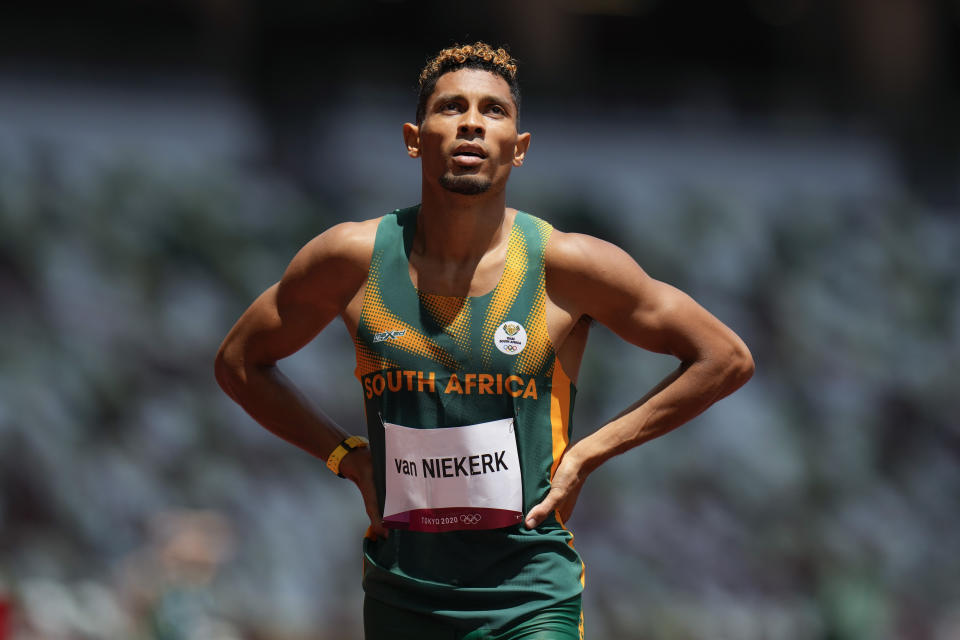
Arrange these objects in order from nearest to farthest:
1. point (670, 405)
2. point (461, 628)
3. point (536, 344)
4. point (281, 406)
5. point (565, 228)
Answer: point (461, 628)
point (536, 344)
point (670, 405)
point (281, 406)
point (565, 228)

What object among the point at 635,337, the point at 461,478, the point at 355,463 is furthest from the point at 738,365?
the point at 355,463

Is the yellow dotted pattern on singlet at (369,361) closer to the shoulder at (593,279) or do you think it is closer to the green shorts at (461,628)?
the shoulder at (593,279)

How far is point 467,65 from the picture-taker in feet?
11.5

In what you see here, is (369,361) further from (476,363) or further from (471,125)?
(471,125)

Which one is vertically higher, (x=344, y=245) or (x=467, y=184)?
(x=467, y=184)

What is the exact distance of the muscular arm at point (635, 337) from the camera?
3.32 metres

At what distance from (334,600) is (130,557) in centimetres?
157

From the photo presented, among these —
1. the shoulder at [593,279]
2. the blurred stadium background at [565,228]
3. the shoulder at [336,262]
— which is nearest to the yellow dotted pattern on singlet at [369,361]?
the shoulder at [336,262]

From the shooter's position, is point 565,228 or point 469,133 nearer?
point 469,133

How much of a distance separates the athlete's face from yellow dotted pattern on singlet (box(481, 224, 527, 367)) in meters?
0.19

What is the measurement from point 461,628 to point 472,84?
159 cm

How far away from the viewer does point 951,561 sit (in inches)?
392

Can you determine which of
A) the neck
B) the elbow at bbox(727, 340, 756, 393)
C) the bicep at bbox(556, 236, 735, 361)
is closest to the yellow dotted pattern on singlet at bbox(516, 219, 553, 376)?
the bicep at bbox(556, 236, 735, 361)

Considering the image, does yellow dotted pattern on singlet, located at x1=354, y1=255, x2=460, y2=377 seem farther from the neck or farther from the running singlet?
the neck
